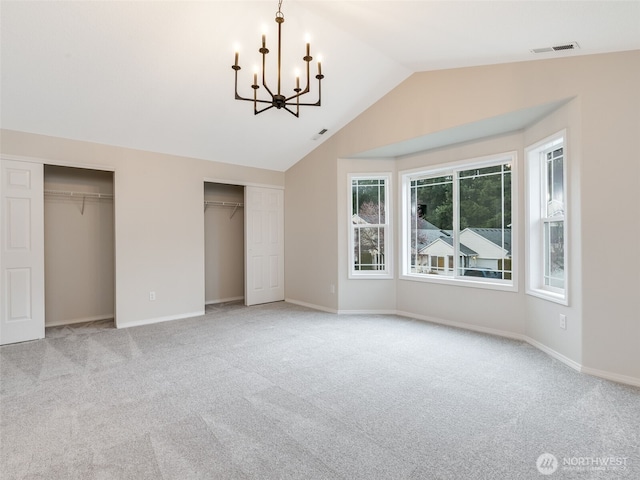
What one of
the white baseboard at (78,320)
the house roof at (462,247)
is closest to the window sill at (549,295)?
the house roof at (462,247)

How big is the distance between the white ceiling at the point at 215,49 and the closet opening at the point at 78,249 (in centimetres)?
86

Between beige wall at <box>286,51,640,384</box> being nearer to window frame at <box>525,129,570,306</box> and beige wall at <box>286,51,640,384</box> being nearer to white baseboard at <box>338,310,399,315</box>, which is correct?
window frame at <box>525,129,570,306</box>

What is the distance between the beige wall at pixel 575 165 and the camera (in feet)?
9.25

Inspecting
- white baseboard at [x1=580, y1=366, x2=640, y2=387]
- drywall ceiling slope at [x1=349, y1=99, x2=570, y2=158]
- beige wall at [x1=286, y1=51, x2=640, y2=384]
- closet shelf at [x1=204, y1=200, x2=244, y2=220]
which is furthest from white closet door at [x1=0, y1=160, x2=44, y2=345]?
white baseboard at [x1=580, y1=366, x2=640, y2=387]

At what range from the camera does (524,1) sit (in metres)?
2.38

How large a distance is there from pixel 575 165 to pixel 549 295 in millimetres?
1323

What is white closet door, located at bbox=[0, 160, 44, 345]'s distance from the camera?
392cm

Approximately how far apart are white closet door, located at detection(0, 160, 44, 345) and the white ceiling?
601 mm

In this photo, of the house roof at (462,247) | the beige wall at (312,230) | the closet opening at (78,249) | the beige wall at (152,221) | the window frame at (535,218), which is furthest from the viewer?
the beige wall at (312,230)

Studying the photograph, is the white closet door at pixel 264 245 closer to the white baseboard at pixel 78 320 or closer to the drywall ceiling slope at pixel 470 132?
the drywall ceiling slope at pixel 470 132

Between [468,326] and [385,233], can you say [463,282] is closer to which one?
[468,326]

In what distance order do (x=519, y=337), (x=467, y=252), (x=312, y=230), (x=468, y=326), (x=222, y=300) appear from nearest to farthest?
(x=519, y=337)
(x=468, y=326)
(x=467, y=252)
(x=312, y=230)
(x=222, y=300)

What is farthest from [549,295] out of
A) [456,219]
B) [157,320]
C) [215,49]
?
[157,320]

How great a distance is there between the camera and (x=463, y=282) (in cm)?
448
